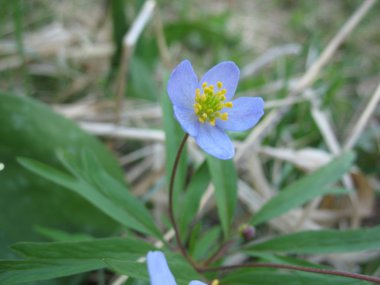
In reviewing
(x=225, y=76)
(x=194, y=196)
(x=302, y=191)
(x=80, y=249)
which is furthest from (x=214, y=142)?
(x=302, y=191)

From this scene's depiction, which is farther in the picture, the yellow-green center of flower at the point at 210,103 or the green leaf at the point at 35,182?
the green leaf at the point at 35,182

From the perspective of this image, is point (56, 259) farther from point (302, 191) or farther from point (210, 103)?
point (302, 191)

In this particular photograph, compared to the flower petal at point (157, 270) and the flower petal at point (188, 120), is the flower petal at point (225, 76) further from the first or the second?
the flower petal at point (157, 270)

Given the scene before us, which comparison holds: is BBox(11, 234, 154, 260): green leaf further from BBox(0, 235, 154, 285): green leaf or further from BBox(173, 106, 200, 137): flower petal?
BBox(173, 106, 200, 137): flower petal

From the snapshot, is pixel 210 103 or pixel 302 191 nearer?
pixel 210 103

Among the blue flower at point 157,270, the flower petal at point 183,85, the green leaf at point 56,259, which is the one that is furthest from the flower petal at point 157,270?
the flower petal at point 183,85

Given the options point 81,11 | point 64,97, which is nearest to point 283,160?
point 64,97

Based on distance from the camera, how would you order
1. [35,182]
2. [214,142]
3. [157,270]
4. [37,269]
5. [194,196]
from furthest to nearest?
[35,182] < [194,196] < [214,142] < [37,269] < [157,270]
